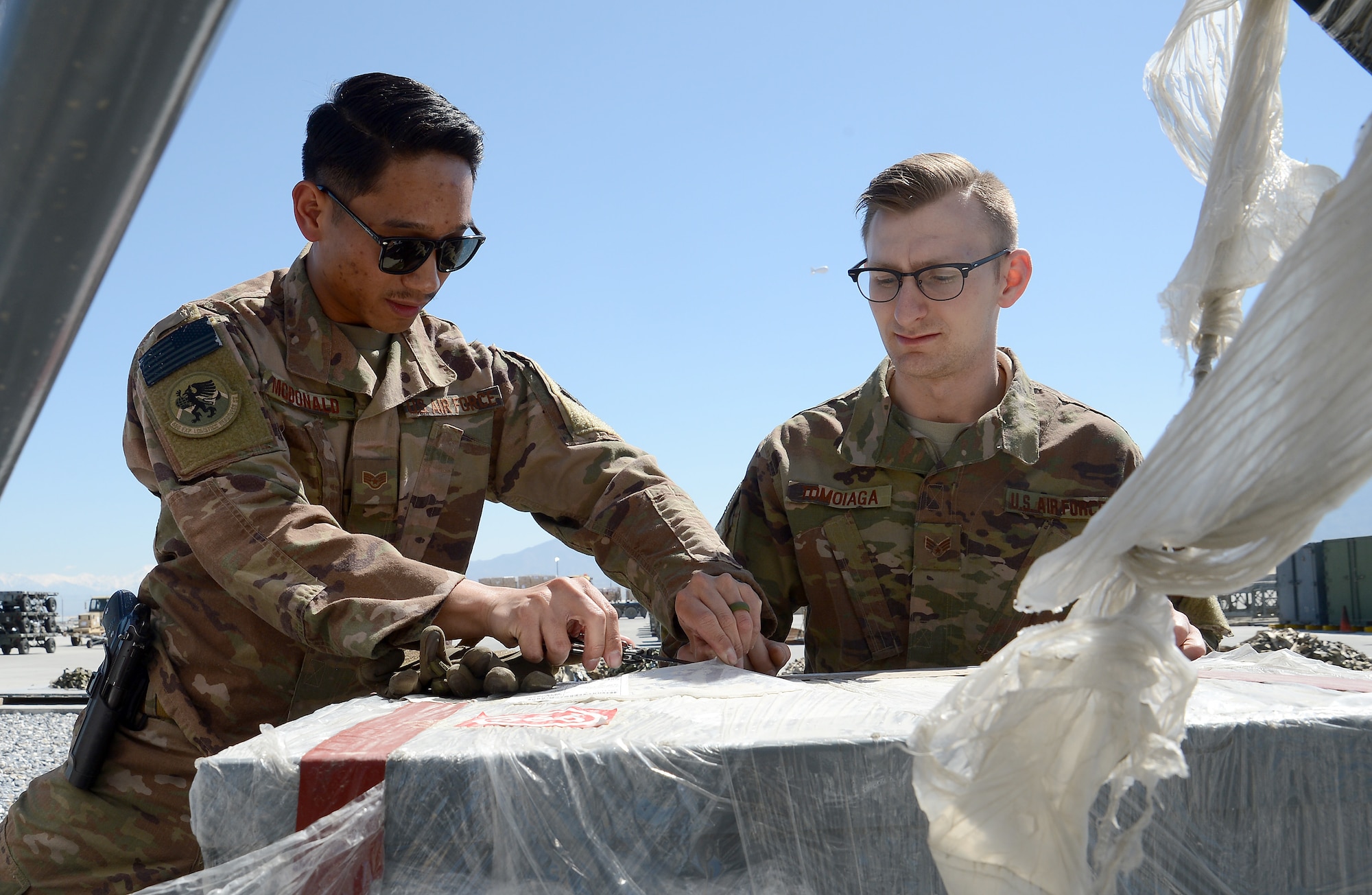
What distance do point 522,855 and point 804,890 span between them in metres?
0.28

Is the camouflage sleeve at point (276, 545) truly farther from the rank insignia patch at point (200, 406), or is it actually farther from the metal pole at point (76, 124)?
the metal pole at point (76, 124)

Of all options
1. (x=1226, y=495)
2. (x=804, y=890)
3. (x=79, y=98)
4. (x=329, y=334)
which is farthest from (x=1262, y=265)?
(x=329, y=334)

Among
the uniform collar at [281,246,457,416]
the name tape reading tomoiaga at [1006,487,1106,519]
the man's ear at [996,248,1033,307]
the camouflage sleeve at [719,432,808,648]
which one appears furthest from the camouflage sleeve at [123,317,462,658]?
the man's ear at [996,248,1033,307]

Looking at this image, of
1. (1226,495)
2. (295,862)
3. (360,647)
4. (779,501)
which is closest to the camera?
(1226,495)

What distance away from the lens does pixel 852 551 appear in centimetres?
268

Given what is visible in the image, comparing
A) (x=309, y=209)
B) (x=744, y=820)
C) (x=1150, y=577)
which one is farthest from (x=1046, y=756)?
(x=309, y=209)

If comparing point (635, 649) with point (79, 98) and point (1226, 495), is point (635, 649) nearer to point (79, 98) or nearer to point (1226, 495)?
point (1226, 495)

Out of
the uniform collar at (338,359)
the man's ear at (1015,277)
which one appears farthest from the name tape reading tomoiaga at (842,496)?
the uniform collar at (338,359)

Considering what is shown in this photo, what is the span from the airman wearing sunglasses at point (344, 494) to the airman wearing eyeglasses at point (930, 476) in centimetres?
49

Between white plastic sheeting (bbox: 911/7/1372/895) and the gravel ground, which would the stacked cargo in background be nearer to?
the gravel ground

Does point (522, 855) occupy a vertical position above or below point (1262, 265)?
below

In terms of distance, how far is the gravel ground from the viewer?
6.95 m

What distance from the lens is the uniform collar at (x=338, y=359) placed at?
7.48ft

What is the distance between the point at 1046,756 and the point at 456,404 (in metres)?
1.85
